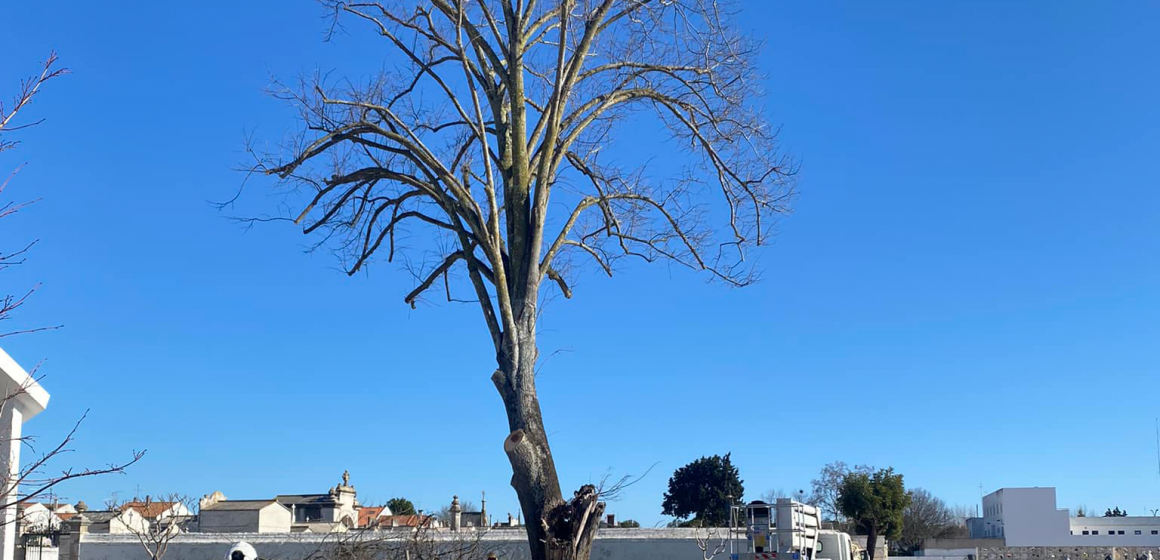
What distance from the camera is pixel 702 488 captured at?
66.2 m

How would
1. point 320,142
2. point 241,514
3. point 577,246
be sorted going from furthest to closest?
point 241,514 < point 577,246 < point 320,142

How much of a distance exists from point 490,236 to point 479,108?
181 centimetres

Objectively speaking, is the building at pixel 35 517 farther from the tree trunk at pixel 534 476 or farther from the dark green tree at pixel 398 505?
the dark green tree at pixel 398 505

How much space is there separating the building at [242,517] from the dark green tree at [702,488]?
24.2 meters

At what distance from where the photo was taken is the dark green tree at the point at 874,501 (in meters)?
54.8

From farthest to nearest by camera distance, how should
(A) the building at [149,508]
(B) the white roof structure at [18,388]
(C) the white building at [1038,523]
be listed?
1. (C) the white building at [1038,523]
2. (A) the building at [149,508]
3. (B) the white roof structure at [18,388]

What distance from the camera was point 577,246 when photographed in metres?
14.8

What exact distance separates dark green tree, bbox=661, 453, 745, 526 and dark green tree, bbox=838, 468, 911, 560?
379 inches

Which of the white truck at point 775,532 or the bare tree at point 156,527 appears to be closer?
the bare tree at point 156,527

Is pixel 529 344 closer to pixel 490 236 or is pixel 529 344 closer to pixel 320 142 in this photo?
pixel 490 236

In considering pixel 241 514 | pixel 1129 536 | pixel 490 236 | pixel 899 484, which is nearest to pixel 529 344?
pixel 490 236

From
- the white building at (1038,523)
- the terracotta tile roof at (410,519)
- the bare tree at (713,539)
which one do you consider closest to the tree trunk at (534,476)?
the terracotta tile roof at (410,519)

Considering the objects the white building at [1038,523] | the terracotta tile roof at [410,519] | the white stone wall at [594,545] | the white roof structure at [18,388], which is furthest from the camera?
the white building at [1038,523]

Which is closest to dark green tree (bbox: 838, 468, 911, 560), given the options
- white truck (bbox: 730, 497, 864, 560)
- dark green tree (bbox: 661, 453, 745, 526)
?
dark green tree (bbox: 661, 453, 745, 526)
